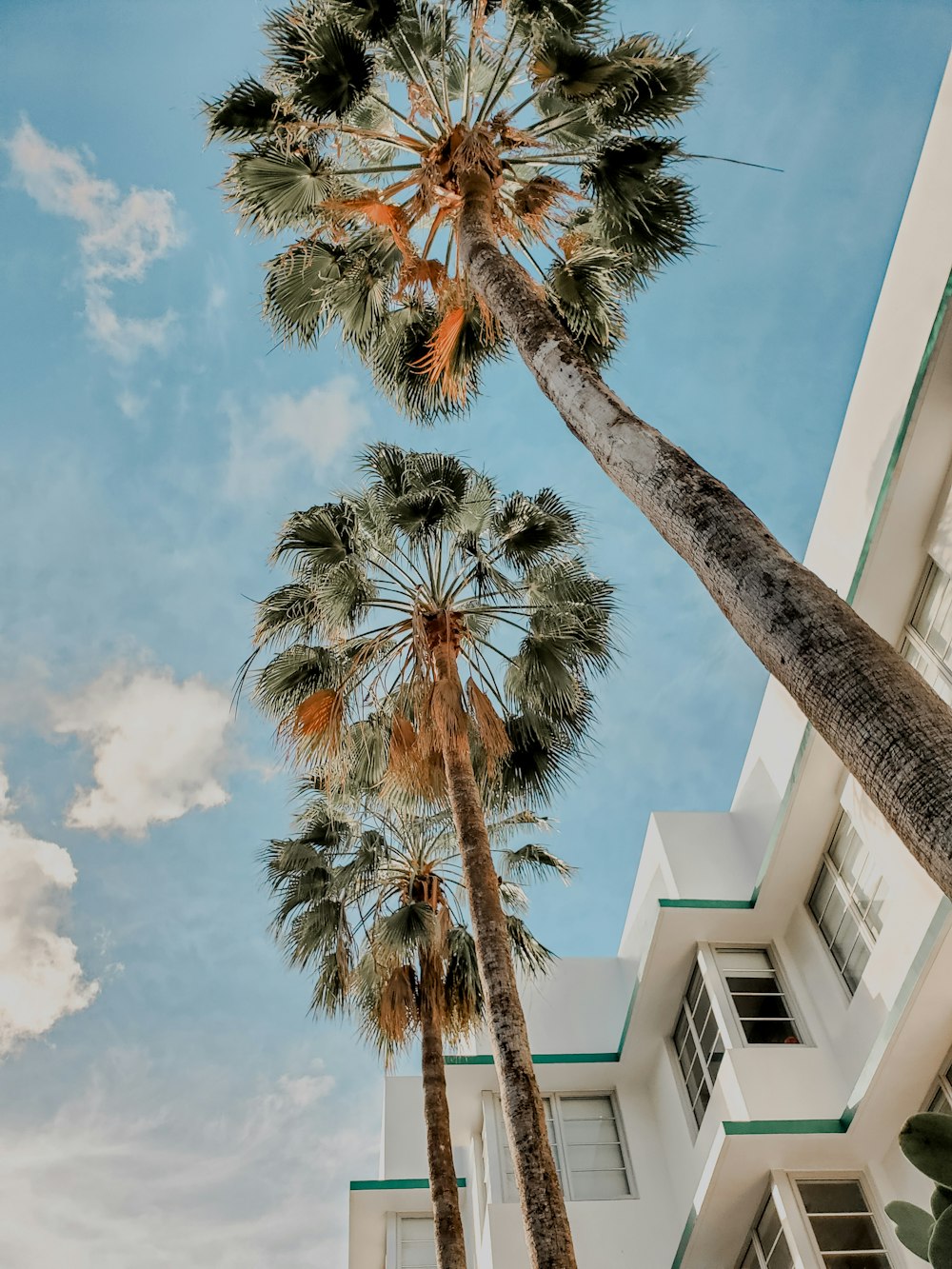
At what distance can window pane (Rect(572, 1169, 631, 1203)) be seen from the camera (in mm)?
14578

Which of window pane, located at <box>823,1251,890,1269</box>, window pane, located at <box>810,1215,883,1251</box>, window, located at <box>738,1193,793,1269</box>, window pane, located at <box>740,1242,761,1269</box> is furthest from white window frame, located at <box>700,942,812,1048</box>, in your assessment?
window pane, located at <box>740,1242,761,1269</box>

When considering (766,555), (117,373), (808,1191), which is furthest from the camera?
(117,373)

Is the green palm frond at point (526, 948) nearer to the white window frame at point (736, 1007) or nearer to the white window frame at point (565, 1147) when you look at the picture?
the white window frame at point (565, 1147)

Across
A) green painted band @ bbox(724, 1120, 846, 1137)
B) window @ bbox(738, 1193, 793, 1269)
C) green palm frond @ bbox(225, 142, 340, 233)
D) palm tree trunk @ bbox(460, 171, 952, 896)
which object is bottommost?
palm tree trunk @ bbox(460, 171, 952, 896)

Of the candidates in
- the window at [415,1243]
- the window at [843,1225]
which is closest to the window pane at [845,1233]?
the window at [843,1225]

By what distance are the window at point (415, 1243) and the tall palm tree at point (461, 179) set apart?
12.5m

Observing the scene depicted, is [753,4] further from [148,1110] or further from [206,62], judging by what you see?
[148,1110]

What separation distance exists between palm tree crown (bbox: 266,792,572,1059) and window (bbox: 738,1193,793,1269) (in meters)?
3.96

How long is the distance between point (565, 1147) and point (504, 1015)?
25.4ft

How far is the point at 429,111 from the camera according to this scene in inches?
392

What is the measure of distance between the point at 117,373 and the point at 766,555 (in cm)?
3953

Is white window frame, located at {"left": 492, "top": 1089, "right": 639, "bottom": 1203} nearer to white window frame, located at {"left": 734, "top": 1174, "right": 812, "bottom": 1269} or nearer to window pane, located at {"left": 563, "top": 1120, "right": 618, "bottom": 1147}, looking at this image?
window pane, located at {"left": 563, "top": 1120, "right": 618, "bottom": 1147}

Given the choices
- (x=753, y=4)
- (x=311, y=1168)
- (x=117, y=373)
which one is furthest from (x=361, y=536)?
(x=311, y=1168)

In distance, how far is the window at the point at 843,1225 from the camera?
10836 mm
